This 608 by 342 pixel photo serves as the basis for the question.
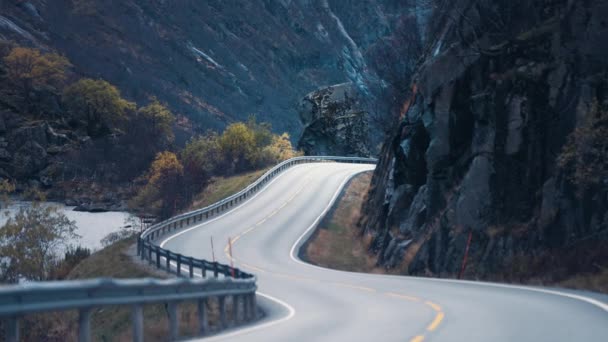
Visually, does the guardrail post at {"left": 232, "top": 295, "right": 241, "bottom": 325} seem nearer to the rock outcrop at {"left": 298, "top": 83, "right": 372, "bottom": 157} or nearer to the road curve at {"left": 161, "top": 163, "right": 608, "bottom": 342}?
the road curve at {"left": 161, "top": 163, "right": 608, "bottom": 342}

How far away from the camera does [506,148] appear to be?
1009 inches

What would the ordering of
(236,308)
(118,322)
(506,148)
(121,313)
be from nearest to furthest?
(236,308) → (118,322) → (121,313) → (506,148)

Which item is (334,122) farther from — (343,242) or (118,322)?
(118,322)

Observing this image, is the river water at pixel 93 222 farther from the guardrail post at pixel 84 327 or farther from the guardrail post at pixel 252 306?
the guardrail post at pixel 84 327

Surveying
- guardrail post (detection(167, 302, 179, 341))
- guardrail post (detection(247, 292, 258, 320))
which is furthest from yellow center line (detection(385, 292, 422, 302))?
guardrail post (detection(167, 302, 179, 341))

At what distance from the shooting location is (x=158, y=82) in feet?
623

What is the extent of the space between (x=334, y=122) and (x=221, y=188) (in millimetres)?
23326


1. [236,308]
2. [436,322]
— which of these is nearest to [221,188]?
[236,308]

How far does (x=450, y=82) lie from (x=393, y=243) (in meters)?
8.00

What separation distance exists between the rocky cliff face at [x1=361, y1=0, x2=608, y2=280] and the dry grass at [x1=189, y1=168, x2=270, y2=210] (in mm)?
29582

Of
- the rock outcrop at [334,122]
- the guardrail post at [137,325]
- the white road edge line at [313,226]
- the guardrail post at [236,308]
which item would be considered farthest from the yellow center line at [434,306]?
the rock outcrop at [334,122]

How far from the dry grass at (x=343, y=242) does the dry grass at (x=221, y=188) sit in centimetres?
1153

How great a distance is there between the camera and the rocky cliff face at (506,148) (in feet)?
71.7

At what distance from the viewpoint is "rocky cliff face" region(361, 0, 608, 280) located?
21.8m
